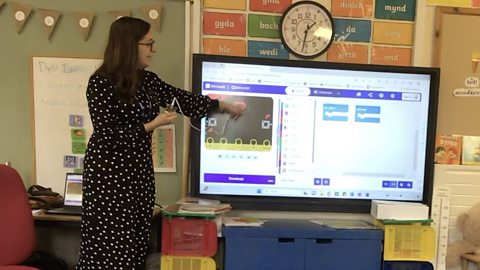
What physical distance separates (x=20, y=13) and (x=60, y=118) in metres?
0.60

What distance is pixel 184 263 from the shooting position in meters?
2.05

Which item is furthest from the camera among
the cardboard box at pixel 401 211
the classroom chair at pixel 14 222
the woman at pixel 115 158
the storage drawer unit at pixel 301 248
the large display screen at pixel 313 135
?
the large display screen at pixel 313 135

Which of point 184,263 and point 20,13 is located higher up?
point 20,13

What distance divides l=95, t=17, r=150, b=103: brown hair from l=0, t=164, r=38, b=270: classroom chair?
682 millimetres

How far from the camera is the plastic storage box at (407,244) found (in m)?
2.18

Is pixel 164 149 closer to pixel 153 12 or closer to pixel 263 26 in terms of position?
pixel 153 12

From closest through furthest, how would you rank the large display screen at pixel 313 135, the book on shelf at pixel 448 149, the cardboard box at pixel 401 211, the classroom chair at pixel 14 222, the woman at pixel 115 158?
the woman at pixel 115 158 → the classroom chair at pixel 14 222 → the cardboard box at pixel 401 211 → the large display screen at pixel 313 135 → the book on shelf at pixel 448 149

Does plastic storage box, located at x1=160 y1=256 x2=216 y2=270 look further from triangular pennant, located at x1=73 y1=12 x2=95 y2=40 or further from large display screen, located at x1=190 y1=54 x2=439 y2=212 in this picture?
triangular pennant, located at x1=73 y1=12 x2=95 y2=40

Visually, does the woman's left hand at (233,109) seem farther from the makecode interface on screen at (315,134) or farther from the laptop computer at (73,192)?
the laptop computer at (73,192)

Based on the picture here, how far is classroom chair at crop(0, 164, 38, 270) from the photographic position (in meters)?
2.00

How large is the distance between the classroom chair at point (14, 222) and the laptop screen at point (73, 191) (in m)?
0.33

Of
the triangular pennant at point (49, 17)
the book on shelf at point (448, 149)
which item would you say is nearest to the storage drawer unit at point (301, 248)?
the book on shelf at point (448, 149)

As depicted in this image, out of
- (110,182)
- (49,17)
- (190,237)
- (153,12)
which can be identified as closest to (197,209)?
(190,237)

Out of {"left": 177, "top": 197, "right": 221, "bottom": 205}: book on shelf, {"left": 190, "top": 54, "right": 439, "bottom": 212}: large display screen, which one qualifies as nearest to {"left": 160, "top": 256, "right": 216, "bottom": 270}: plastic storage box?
{"left": 177, "top": 197, "right": 221, "bottom": 205}: book on shelf
